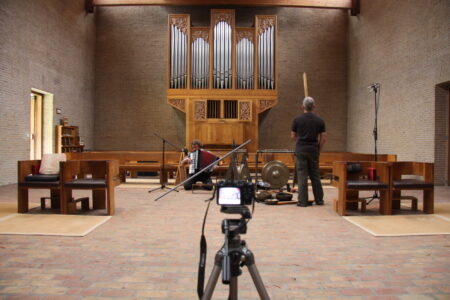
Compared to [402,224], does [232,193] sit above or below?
above

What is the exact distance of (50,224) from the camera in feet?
14.1

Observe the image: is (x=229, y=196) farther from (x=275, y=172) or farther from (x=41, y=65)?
(x=41, y=65)

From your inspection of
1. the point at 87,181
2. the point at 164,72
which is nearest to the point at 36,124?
the point at 164,72

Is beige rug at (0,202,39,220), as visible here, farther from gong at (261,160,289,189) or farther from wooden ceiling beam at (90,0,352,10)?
wooden ceiling beam at (90,0,352,10)

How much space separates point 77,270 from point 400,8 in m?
10.1

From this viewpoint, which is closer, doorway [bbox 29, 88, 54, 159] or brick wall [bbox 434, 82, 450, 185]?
brick wall [bbox 434, 82, 450, 185]

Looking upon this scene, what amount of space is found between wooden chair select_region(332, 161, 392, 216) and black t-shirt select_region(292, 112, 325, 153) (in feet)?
1.62

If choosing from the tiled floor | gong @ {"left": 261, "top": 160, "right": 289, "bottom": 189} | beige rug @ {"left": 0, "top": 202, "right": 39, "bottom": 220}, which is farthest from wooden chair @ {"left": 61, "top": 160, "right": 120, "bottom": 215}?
gong @ {"left": 261, "top": 160, "right": 289, "bottom": 189}

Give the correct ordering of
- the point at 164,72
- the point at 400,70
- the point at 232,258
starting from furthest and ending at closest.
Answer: the point at 164,72 → the point at 400,70 → the point at 232,258

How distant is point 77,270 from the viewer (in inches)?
109

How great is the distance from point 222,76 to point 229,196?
1069 cm

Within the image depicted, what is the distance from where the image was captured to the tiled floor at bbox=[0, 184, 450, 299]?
94.7 inches

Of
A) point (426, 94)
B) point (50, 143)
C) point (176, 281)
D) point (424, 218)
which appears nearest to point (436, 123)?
point (426, 94)

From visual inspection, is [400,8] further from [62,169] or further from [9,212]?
[9,212]
